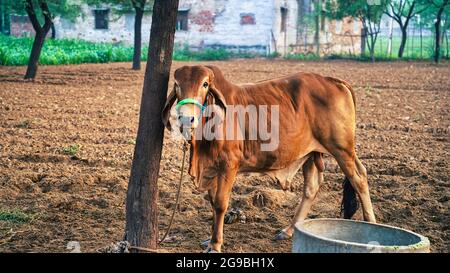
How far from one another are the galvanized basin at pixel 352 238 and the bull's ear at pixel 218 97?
120cm

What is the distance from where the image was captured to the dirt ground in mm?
6422

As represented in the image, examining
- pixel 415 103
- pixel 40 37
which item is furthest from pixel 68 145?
pixel 40 37

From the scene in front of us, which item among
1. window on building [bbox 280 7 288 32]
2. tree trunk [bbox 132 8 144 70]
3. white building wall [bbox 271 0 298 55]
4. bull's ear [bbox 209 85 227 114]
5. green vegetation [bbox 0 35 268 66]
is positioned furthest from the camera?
window on building [bbox 280 7 288 32]

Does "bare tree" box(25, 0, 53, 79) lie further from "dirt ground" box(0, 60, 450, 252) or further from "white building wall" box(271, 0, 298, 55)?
"white building wall" box(271, 0, 298, 55)

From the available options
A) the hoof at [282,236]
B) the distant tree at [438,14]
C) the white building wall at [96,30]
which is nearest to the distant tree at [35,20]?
the hoof at [282,236]

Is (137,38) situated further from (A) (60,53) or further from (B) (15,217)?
(B) (15,217)

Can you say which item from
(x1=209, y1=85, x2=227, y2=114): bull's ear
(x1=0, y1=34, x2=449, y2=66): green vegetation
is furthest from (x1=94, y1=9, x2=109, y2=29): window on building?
(x1=209, y1=85, x2=227, y2=114): bull's ear

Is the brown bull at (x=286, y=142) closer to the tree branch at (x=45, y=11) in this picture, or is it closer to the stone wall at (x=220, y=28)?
the tree branch at (x=45, y=11)

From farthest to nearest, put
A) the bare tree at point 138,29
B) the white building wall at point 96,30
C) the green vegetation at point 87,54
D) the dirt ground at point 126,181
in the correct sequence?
1. the white building wall at point 96,30
2. the green vegetation at point 87,54
3. the bare tree at point 138,29
4. the dirt ground at point 126,181

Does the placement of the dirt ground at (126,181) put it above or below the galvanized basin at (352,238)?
below

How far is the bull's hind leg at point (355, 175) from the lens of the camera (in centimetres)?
631

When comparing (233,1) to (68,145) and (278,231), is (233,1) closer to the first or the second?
(68,145)

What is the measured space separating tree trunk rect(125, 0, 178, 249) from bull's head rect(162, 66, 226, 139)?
16 cm

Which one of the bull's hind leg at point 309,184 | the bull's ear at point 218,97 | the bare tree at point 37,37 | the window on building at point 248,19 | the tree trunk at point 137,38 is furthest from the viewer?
the window on building at point 248,19
